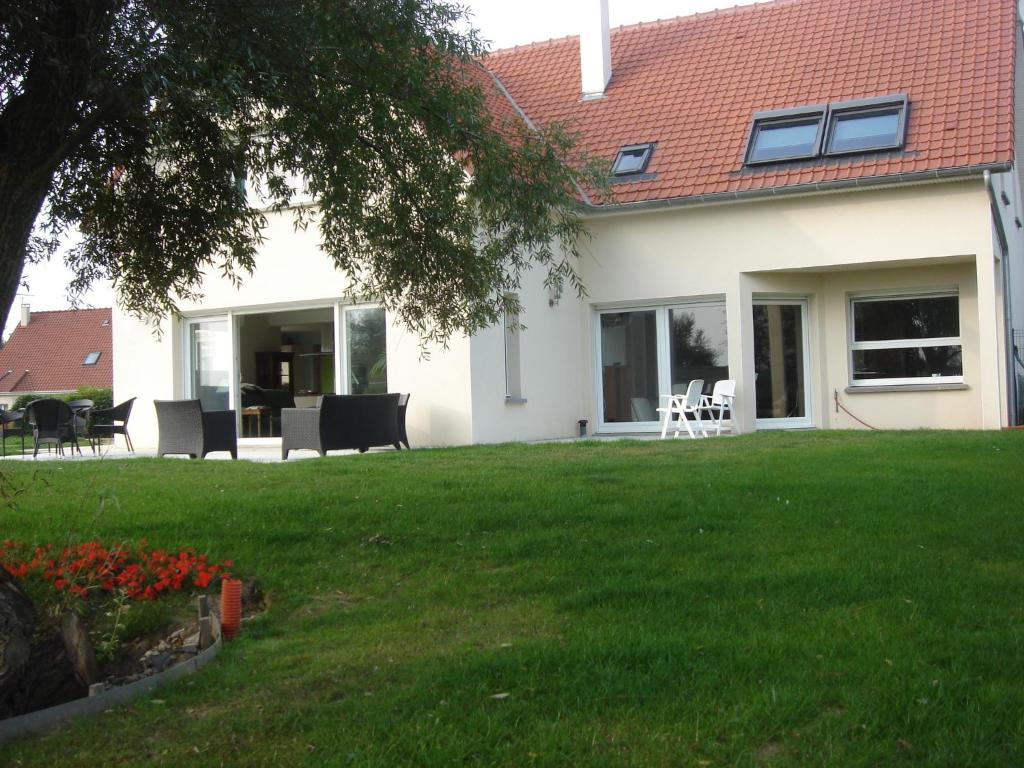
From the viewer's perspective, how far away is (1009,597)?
5070 mm

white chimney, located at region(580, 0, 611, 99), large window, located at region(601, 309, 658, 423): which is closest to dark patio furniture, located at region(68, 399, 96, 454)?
large window, located at region(601, 309, 658, 423)

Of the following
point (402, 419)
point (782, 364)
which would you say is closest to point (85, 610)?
point (402, 419)

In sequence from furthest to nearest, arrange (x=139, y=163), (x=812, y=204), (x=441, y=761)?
1. (x=812, y=204)
2. (x=139, y=163)
3. (x=441, y=761)

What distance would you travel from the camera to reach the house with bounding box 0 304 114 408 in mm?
54938

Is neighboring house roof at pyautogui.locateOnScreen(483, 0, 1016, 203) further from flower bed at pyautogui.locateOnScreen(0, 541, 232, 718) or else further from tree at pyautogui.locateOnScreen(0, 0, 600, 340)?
flower bed at pyautogui.locateOnScreen(0, 541, 232, 718)

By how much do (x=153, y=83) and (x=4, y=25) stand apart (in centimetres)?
130

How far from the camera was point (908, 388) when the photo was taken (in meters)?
16.5

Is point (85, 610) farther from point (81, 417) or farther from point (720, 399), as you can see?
point (81, 417)

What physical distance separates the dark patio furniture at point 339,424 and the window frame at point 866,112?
7633mm

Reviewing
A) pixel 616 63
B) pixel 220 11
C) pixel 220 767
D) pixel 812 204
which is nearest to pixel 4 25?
pixel 220 11

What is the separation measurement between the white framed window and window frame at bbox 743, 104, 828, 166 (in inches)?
100

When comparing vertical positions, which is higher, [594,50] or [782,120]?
[594,50]

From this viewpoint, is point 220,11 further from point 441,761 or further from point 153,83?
point 441,761

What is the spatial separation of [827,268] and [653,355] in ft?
9.73
